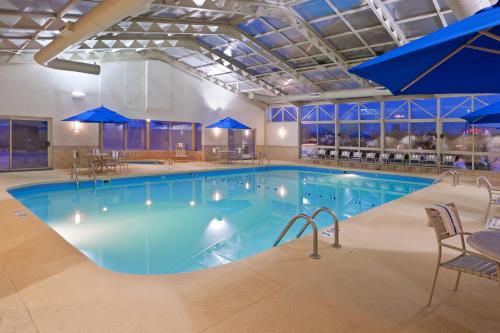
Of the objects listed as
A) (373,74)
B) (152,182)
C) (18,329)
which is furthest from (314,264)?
(152,182)

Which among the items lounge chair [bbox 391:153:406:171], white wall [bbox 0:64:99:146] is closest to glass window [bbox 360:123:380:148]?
lounge chair [bbox 391:153:406:171]

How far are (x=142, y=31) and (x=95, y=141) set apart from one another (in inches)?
215

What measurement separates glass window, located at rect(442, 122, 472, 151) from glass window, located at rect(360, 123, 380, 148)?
2654 mm

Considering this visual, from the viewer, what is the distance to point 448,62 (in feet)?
8.20

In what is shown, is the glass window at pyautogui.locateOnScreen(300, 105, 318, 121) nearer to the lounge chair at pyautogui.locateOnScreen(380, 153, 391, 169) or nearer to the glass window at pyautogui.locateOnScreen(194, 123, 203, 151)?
the lounge chair at pyautogui.locateOnScreen(380, 153, 391, 169)

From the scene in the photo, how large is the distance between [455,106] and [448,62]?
1214 centimetres

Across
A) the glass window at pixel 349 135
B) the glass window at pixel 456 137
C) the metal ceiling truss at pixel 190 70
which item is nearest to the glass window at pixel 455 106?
the glass window at pixel 456 137

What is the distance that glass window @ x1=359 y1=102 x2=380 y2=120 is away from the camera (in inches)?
591

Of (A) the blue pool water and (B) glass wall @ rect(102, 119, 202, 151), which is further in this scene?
(B) glass wall @ rect(102, 119, 202, 151)

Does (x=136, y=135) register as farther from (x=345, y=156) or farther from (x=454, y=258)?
(x=454, y=258)

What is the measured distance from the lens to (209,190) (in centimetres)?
994

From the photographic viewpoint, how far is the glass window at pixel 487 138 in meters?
11.8

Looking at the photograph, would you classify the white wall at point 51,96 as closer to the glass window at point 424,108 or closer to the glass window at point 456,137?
the glass window at point 424,108

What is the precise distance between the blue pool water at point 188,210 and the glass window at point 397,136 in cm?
242
